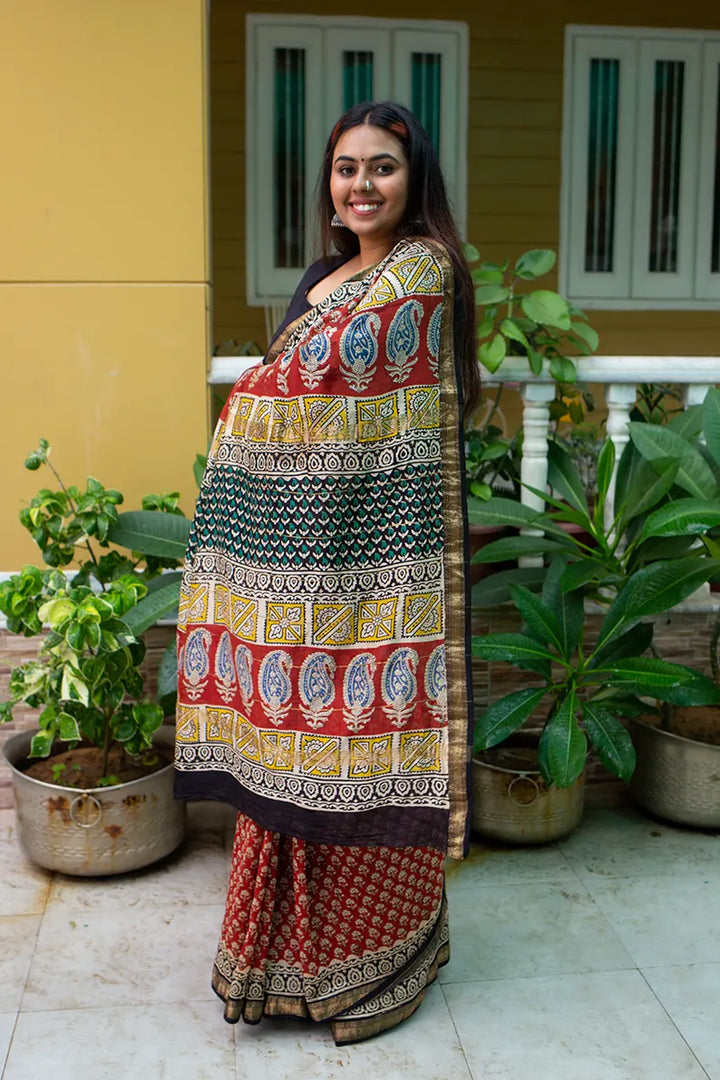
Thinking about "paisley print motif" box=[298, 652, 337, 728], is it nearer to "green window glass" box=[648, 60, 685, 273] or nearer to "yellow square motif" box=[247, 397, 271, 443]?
"yellow square motif" box=[247, 397, 271, 443]

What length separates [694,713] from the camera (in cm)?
342

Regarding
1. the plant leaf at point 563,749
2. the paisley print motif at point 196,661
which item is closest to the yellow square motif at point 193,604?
the paisley print motif at point 196,661

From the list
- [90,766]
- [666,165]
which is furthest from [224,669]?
[666,165]

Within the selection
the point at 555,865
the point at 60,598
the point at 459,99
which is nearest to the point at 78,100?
the point at 60,598

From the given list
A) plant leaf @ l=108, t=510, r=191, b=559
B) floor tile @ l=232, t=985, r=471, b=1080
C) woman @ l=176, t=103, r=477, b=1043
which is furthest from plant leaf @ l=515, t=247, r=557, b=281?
floor tile @ l=232, t=985, r=471, b=1080

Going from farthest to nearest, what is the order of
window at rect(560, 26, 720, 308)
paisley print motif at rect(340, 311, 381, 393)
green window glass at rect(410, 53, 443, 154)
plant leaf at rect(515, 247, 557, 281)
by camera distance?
window at rect(560, 26, 720, 308), green window glass at rect(410, 53, 443, 154), plant leaf at rect(515, 247, 557, 281), paisley print motif at rect(340, 311, 381, 393)

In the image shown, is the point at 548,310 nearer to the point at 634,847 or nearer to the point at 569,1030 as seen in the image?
the point at 634,847

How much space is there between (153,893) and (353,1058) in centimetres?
84

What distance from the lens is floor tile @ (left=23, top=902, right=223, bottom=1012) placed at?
8.21ft

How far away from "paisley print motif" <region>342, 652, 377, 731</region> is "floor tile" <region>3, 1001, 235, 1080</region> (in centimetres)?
72

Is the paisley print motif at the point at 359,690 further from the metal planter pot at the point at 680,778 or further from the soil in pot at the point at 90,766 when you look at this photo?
the metal planter pot at the point at 680,778

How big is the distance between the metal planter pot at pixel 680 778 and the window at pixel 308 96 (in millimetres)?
2929

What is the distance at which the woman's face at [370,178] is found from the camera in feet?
7.06

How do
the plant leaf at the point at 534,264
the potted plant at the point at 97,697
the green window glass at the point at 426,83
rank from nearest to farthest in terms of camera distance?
the potted plant at the point at 97,697, the plant leaf at the point at 534,264, the green window glass at the point at 426,83
